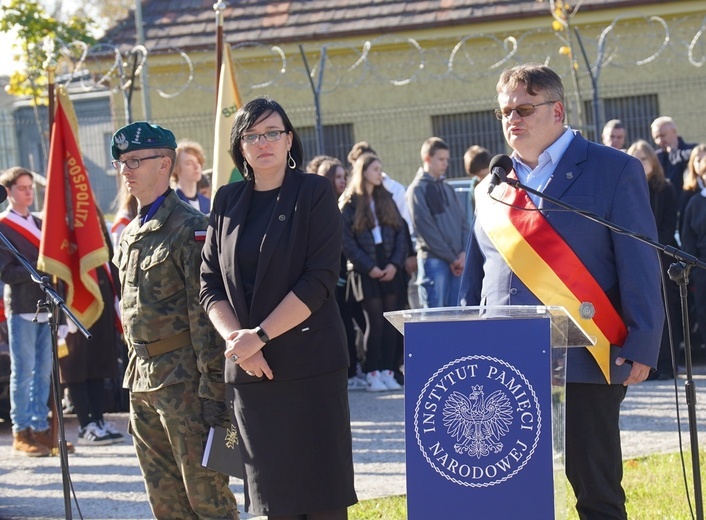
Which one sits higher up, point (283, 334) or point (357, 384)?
point (283, 334)

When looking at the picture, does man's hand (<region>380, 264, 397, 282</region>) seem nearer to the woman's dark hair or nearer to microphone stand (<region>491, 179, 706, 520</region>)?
the woman's dark hair

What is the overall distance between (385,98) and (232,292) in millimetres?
16450

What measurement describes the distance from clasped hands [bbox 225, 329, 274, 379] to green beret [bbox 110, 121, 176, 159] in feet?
3.77

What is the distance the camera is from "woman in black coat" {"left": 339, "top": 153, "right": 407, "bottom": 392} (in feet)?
35.3

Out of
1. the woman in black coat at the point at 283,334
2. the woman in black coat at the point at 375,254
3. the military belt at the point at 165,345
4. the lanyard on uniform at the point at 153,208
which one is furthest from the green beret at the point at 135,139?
the woman in black coat at the point at 375,254

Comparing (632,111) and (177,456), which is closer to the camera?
(177,456)

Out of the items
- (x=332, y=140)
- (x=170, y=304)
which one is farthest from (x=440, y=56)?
(x=170, y=304)

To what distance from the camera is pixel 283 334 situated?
4637mm

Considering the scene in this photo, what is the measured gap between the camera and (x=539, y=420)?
159 inches

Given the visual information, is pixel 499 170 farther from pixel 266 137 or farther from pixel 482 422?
pixel 266 137

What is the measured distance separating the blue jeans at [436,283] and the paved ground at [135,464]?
138cm

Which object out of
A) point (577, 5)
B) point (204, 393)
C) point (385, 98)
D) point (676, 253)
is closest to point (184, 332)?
point (204, 393)

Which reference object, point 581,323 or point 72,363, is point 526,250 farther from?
point 72,363

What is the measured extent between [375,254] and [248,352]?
6.38m
